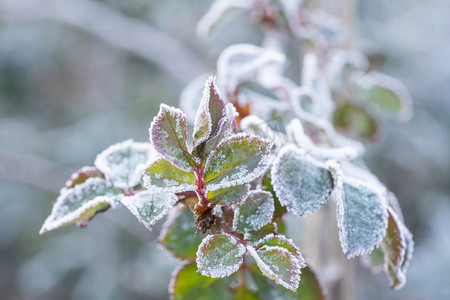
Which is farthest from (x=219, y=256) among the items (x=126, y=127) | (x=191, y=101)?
(x=126, y=127)

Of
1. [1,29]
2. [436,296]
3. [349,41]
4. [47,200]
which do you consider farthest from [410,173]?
[1,29]

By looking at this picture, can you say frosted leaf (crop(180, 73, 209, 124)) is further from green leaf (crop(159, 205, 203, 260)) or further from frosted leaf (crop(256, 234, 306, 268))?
frosted leaf (crop(256, 234, 306, 268))

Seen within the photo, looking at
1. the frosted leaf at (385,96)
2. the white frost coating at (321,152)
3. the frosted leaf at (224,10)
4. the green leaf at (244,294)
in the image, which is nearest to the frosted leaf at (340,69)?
the frosted leaf at (385,96)

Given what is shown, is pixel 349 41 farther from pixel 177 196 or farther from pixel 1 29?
pixel 1 29

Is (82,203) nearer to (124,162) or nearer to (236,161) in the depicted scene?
(124,162)

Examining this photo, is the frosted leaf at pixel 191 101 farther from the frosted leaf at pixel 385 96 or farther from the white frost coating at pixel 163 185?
the frosted leaf at pixel 385 96

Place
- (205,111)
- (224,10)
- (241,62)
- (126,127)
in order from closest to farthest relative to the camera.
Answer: (205,111)
(241,62)
(224,10)
(126,127)

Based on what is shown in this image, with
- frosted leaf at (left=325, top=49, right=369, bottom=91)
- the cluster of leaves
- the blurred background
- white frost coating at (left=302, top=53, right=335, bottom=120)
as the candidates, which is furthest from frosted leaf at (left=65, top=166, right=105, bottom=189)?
the blurred background
